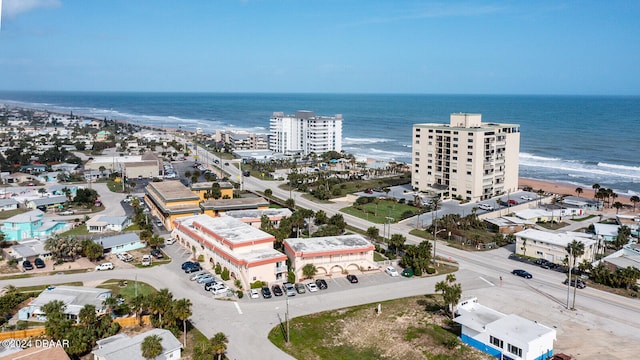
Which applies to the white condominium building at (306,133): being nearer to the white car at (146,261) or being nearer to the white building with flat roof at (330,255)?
the white building with flat roof at (330,255)

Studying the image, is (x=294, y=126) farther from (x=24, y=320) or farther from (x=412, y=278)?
(x=24, y=320)

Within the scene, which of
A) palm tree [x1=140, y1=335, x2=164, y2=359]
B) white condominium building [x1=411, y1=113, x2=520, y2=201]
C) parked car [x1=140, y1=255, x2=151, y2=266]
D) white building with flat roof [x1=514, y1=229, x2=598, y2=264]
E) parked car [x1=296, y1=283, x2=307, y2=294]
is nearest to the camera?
palm tree [x1=140, y1=335, x2=164, y2=359]

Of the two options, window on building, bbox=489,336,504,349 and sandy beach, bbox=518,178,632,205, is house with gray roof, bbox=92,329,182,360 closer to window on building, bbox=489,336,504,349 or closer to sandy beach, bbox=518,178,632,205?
window on building, bbox=489,336,504,349

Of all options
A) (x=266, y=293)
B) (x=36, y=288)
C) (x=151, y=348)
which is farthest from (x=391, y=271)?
(x=36, y=288)

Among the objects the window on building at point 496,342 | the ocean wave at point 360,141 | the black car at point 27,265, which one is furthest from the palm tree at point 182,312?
the ocean wave at point 360,141

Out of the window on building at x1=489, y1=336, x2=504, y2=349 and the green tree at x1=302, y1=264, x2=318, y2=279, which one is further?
the green tree at x1=302, y1=264, x2=318, y2=279

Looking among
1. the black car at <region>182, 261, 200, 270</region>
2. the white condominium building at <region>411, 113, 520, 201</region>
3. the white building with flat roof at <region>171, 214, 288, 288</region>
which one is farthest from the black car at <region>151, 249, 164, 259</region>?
the white condominium building at <region>411, 113, 520, 201</region>
